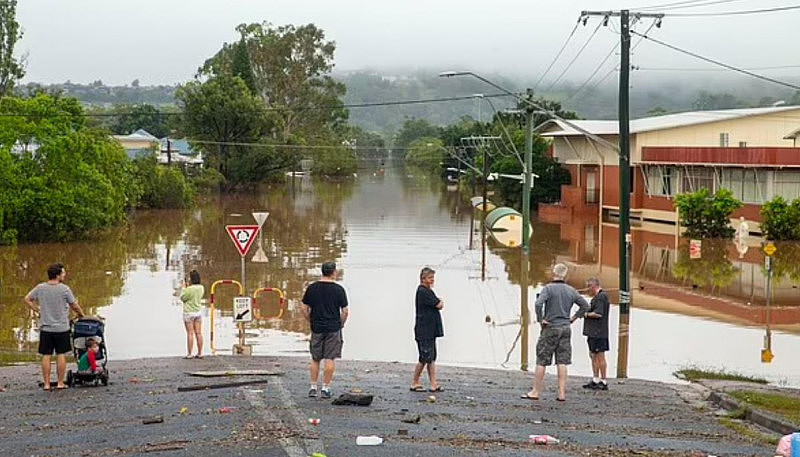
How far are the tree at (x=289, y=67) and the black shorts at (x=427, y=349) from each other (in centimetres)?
9642

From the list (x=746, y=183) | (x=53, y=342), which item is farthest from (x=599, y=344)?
(x=746, y=183)

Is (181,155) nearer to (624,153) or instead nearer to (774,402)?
(624,153)

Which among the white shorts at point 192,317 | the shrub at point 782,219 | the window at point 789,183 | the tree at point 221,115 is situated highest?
the tree at point 221,115

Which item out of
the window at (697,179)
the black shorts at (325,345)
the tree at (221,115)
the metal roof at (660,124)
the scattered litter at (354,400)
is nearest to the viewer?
the scattered litter at (354,400)

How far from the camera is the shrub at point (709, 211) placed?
55.6 meters

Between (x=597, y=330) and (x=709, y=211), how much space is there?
138 ft

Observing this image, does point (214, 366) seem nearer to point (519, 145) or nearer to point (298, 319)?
point (298, 319)

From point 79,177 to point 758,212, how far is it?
33087 mm

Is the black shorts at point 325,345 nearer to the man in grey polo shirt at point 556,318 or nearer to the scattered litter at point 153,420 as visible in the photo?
the scattered litter at point 153,420

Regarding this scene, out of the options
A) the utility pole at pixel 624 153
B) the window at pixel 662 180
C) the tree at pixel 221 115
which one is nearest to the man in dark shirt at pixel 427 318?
the utility pole at pixel 624 153

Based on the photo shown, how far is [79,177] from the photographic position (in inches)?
2083

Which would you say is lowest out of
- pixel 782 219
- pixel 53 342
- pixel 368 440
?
pixel 368 440

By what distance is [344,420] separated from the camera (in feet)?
42.2

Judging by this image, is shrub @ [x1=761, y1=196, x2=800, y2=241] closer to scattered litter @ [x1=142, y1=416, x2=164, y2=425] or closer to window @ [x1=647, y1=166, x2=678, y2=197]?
window @ [x1=647, y1=166, x2=678, y2=197]
